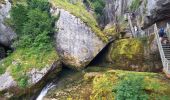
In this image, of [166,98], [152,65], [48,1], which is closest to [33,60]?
[48,1]

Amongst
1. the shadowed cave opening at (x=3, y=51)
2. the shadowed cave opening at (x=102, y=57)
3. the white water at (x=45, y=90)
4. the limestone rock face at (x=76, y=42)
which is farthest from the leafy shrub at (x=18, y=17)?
the shadowed cave opening at (x=102, y=57)

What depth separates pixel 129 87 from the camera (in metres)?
17.6

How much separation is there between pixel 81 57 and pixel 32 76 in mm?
4369

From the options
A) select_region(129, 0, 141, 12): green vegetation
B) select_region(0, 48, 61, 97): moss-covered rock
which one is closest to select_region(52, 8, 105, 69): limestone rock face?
select_region(0, 48, 61, 97): moss-covered rock

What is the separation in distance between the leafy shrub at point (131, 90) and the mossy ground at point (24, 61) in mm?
7782

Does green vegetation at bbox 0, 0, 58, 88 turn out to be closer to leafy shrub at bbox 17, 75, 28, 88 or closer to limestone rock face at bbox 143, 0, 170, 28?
leafy shrub at bbox 17, 75, 28, 88

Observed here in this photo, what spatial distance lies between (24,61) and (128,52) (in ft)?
27.0

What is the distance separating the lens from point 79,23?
86.1 ft

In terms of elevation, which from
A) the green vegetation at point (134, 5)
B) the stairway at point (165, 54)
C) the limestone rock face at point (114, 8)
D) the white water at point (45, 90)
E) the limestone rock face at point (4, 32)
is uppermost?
the limestone rock face at point (114, 8)

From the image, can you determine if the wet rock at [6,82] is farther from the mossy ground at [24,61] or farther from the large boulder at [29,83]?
the mossy ground at [24,61]

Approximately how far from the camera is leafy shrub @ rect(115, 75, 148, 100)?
57.3 feet

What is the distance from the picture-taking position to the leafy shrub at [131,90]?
17469 millimetres

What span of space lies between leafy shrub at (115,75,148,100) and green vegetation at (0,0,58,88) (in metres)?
7.88

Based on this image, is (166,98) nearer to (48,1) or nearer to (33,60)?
(33,60)
